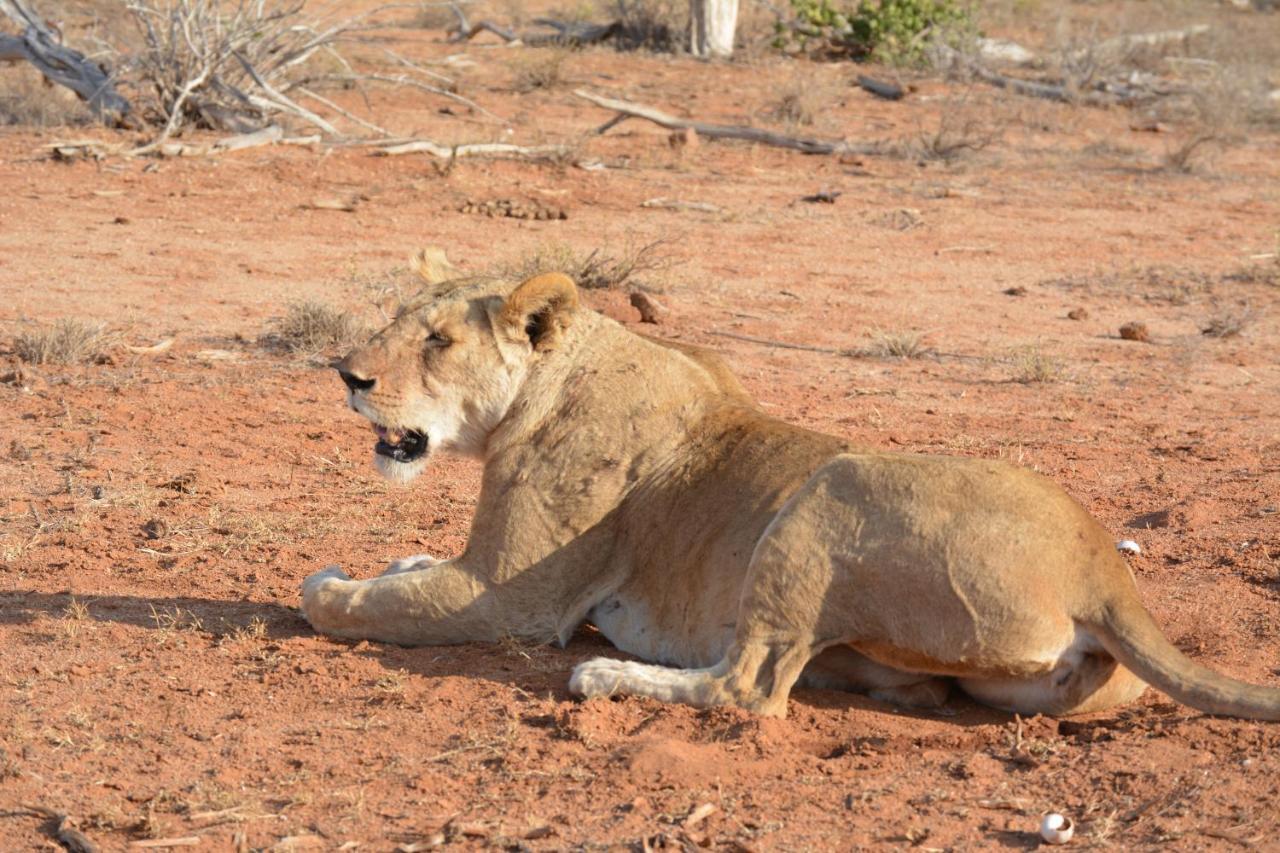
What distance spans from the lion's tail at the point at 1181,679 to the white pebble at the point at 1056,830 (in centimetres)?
50

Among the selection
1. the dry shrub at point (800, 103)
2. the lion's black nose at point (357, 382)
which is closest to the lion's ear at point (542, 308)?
the lion's black nose at point (357, 382)

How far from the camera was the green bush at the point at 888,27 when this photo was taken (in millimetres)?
23078

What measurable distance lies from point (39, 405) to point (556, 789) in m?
5.33

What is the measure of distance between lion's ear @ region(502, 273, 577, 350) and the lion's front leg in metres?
0.78

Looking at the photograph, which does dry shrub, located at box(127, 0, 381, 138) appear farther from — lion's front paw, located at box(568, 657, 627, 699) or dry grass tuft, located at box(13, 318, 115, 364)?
lion's front paw, located at box(568, 657, 627, 699)

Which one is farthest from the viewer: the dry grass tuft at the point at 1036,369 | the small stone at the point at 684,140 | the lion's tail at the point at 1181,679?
the small stone at the point at 684,140

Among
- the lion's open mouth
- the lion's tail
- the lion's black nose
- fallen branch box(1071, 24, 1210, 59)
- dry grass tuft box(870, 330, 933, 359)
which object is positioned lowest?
dry grass tuft box(870, 330, 933, 359)

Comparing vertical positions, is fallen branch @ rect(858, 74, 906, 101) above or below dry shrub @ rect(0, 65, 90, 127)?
below

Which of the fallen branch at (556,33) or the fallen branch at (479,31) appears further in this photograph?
the fallen branch at (556,33)

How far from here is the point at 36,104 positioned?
16016 mm

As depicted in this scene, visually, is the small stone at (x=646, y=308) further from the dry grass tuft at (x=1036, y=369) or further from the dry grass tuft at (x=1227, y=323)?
the dry grass tuft at (x=1227, y=323)

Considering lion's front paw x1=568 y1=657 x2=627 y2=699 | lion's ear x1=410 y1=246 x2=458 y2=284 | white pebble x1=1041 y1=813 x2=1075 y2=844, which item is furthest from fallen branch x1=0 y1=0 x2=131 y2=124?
white pebble x1=1041 y1=813 x2=1075 y2=844

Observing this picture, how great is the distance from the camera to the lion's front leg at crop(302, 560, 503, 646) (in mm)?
5184

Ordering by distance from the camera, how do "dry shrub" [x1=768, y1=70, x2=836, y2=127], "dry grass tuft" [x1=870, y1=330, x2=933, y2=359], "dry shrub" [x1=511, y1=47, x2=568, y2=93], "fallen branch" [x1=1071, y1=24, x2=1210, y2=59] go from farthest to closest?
1. "fallen branch" [x1=1071, y1=24, x2=1210, y2=59]
2. "dry shrub" [x1=511, y1=47, x2=568, y2=93]
3. "dry shrub" [x1=768, y1=70, x2=836, y2=127]
4. "dry grass tuft" [x1=870, y1=330, x2=933, y2=359]
